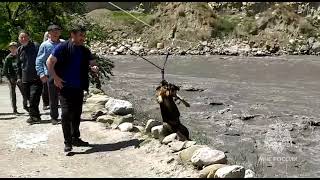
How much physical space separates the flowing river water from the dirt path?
1851mm

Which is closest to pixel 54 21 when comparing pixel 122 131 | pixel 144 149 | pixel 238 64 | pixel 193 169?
pixel 122 131

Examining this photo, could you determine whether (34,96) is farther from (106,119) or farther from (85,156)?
(85,156)

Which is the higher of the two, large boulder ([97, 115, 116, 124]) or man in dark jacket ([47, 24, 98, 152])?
man in dark jacket ([47, 24, 98, 152])

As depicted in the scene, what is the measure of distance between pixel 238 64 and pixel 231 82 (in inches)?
374

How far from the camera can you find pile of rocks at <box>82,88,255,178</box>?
21.3 feet

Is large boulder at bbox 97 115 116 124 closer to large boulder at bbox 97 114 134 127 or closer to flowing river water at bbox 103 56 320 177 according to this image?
large boulder at bbox 97 114 134 127

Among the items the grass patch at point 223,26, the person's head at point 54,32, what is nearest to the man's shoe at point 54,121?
the person's head at point 54,32

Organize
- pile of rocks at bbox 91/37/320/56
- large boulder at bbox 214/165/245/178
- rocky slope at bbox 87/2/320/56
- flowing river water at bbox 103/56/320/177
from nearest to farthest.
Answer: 1. large boulder at bbox 214/165/245/178
2. flowing river water at bbox 103/56/320/177
3. pile of rocks at bbox 91/37/320/56
4. rocky slope at bbox 87/2/320/56

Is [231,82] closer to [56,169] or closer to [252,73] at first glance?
[252,73]

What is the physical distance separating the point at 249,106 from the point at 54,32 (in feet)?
29.7

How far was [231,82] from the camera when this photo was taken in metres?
23.5

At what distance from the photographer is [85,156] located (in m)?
7.54

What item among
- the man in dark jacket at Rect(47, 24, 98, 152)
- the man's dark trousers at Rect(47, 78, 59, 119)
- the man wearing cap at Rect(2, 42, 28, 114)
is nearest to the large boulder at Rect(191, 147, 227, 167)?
the man in dark jacket at Rect(47, 24, 98, 152)

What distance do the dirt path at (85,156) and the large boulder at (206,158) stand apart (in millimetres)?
132
